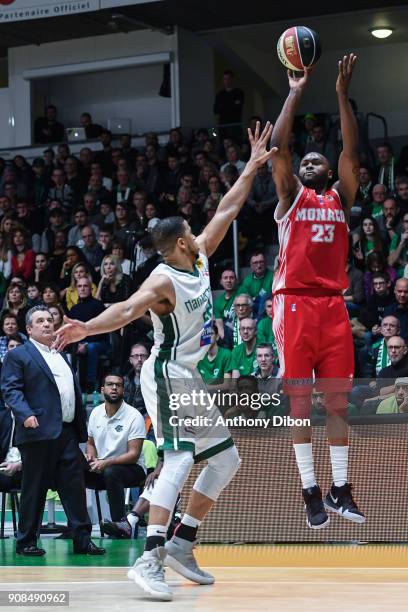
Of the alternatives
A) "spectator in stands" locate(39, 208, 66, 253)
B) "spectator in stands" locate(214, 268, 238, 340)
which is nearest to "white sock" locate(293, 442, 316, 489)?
"spectator in stands" locate(214, 268, 238, 340)

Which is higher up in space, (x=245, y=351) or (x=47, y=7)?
(x=47, y=7)

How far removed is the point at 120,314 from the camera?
713 centimetres

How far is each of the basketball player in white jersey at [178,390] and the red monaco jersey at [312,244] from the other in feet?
2.38

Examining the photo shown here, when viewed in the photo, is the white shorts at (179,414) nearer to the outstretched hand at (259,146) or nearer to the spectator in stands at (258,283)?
the outstretched hand at (259,146)

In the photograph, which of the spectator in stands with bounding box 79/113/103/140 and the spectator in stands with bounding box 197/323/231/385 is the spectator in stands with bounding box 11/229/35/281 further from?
the spectator in stands with bounding box 197/323/231/385

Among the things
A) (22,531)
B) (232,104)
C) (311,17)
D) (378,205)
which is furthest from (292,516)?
(311,17)

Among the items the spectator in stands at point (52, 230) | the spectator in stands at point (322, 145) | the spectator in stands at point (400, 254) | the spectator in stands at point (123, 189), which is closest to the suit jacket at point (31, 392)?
the spectator in stands at point (400, 254)

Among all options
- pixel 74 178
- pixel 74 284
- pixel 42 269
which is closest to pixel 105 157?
pixel 74 178

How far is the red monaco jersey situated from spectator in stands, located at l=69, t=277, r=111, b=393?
24.2 ft

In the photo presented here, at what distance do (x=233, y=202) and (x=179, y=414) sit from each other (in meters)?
1.78

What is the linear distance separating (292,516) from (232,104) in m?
12.8

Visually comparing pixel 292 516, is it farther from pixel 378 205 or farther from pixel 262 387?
pixel 378 205

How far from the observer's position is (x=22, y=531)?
11.2 metres

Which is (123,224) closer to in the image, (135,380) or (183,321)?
(135,380)
